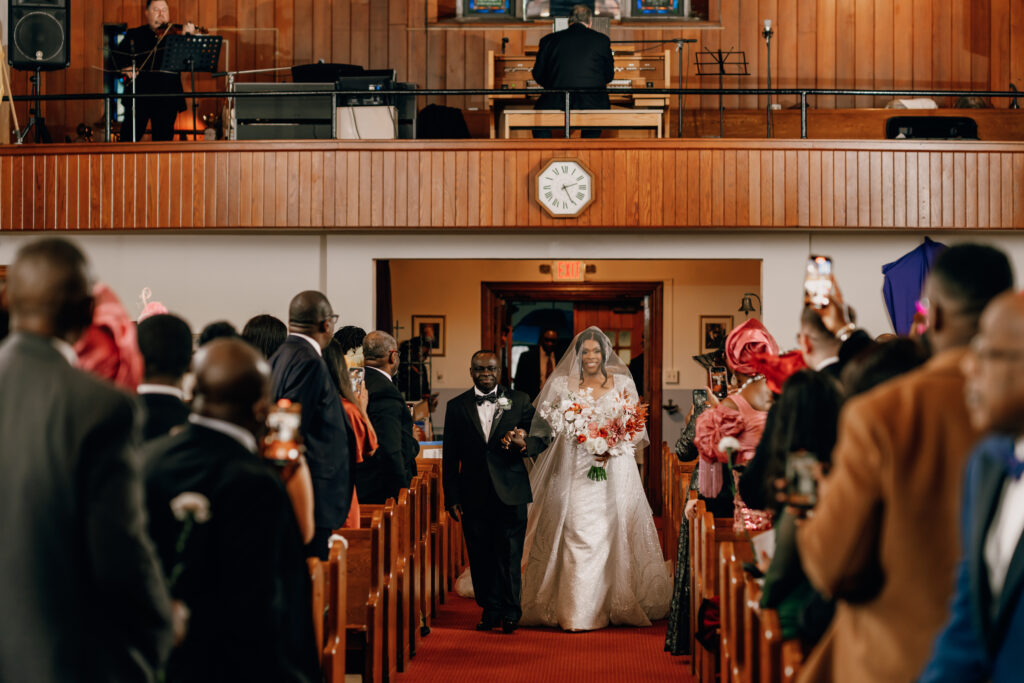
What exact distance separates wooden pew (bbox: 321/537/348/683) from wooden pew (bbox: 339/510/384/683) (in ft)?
2.77

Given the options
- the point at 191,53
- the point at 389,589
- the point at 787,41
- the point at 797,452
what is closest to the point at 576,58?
the point at 191,53

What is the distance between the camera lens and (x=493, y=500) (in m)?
6.98

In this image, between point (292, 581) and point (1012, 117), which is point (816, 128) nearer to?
point (1012, 117)

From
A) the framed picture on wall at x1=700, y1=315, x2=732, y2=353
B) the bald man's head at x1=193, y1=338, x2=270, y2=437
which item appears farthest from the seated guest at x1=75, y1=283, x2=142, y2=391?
the framed picture on wall at x1=700, y1=315, x2=732, y2=353

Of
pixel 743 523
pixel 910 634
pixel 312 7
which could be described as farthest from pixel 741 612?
pixel 312 7

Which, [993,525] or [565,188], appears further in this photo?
[565,188]

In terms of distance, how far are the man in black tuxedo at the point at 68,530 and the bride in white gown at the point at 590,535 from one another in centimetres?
485

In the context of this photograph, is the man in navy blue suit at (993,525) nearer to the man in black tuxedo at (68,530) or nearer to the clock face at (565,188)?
the man in black tuxedo at (68,530)

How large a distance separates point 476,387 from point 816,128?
18.9ft

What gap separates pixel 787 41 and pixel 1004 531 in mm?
10688

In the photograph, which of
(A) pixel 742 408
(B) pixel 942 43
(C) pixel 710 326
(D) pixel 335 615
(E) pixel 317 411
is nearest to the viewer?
(D) pixel 335 615

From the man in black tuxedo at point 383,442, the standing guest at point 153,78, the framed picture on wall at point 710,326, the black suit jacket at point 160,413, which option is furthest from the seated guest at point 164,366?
the framed picture on wall at point 710,326

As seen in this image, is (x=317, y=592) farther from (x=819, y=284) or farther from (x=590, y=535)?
(x=590, y=535)

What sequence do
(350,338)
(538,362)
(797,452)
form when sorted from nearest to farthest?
(797,452) < (350,338) < (538,362)
